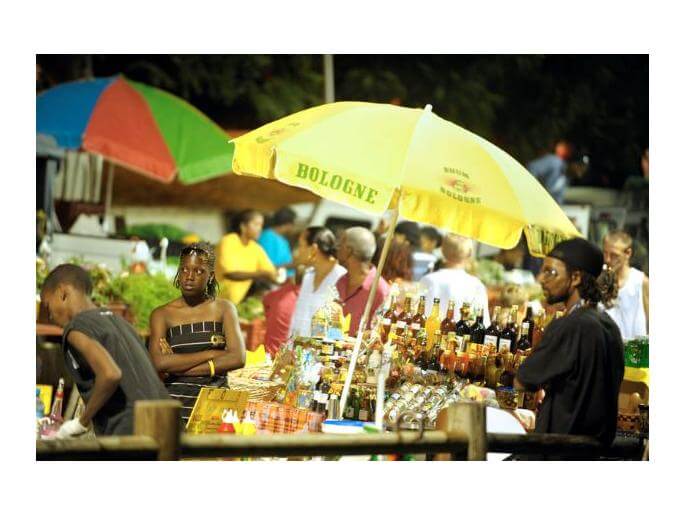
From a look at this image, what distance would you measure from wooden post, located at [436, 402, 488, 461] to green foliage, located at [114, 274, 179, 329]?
5208 mm

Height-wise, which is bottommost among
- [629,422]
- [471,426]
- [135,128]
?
[629,422]

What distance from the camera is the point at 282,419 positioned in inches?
261

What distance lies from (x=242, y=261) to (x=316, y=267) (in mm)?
2524

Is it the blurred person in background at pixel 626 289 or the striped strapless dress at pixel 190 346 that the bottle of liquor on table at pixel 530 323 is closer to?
the blurred person in background at pixel 626 289

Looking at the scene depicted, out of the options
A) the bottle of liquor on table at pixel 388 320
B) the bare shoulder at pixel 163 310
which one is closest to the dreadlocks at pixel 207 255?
the bare shoulder at pixel 163 310

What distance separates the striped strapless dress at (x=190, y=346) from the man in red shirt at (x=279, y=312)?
2713 mm

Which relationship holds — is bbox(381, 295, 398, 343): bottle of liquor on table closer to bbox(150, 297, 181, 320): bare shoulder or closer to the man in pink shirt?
the man in pink shirt

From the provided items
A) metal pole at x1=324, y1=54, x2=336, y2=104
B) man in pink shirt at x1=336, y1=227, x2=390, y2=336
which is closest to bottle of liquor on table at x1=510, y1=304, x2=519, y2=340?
man in pink shirt at x1=336, y1=227, x2=390, y2=336

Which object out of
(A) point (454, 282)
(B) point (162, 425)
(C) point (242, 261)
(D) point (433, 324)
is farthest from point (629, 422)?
(C) point (242, 261)

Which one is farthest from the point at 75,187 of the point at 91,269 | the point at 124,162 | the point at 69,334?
the point at 69,334

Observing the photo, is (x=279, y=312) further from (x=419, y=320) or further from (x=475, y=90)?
(x=475, y=90)

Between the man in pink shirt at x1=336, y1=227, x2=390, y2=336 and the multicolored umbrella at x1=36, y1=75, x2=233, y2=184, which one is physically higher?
the multicolored umbrella at x1=36, y1=75, x2=233, y2=184

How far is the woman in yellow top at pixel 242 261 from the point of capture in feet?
37.9

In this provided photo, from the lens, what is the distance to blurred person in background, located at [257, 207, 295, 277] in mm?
13914
